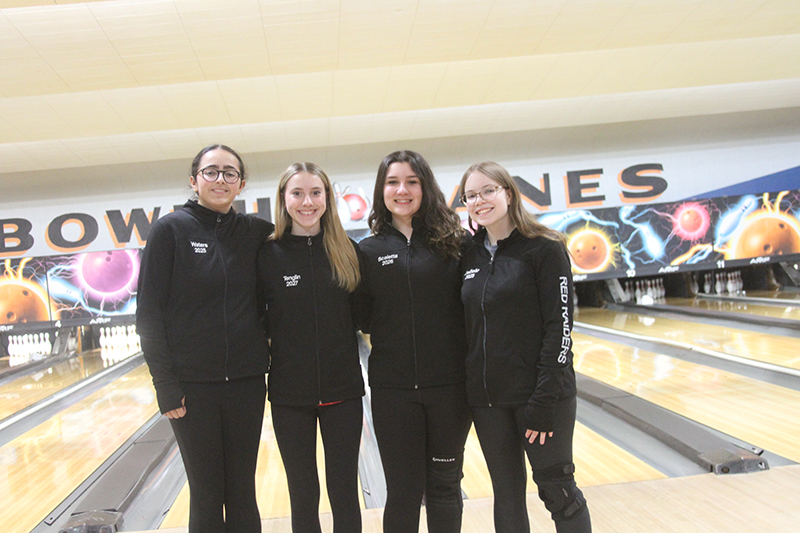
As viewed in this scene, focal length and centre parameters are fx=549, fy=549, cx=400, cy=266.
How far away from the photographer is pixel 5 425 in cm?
357

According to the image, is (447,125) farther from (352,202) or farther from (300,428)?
(300,428)

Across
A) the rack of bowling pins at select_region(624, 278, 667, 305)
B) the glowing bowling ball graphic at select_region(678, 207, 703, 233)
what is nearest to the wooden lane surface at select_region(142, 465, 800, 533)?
the glowing bowling ball graphic at select_region(678, 207, 703, 233)

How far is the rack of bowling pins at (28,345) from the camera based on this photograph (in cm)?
650

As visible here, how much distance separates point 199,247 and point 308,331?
40 centimetres

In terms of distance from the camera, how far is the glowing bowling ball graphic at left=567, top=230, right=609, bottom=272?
6.75 metres

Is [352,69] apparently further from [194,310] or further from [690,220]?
[690,220]

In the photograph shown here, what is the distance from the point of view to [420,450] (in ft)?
5.05

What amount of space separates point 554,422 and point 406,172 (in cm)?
80

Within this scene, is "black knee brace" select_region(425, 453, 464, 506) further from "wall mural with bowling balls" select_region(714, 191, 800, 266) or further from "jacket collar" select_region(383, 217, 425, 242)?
"wall mural with bowling balls" select_region(714, 191, 800, 266)

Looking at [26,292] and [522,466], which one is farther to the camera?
[26,292]

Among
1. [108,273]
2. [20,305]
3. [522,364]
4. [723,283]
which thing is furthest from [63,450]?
[723,283]

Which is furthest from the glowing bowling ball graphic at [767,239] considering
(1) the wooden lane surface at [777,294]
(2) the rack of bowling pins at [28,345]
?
(2) the rack of bowling pins at [28,345]

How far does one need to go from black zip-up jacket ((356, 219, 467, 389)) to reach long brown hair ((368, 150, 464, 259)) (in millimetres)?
31

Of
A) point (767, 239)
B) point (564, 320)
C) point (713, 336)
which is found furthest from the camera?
point (767, 239)
